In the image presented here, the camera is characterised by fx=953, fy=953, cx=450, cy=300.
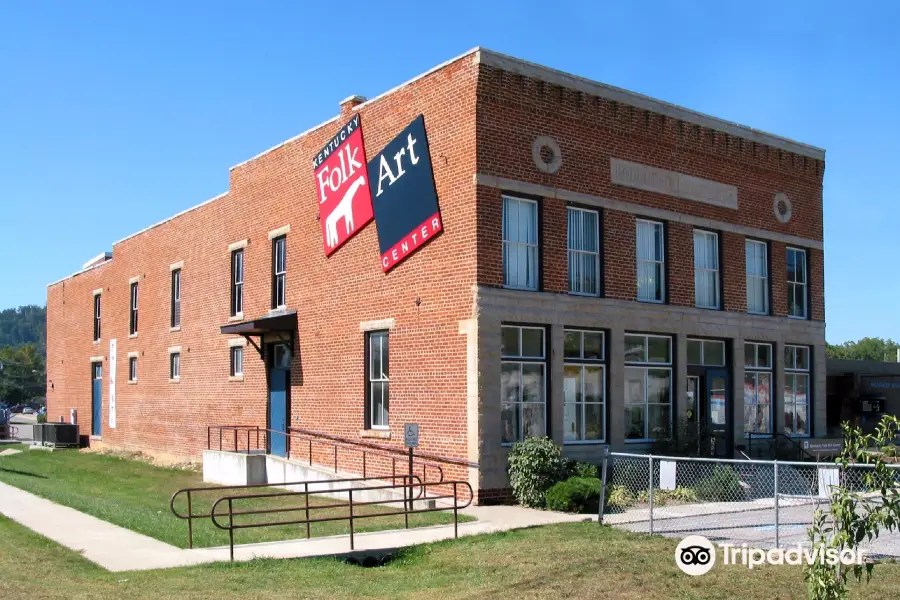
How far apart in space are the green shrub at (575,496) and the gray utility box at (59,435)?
1181 inches

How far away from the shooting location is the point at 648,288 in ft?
74.6

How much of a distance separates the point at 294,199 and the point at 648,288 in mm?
9820

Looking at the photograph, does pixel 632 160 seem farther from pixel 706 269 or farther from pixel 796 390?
pixel 796 390

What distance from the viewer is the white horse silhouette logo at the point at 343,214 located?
22.7 metres

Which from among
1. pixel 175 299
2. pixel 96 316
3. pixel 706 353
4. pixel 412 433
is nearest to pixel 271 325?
pixel 412 433

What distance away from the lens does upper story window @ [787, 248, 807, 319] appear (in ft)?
86.9

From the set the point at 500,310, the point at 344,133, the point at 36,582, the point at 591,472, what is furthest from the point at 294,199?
the point at 36,582

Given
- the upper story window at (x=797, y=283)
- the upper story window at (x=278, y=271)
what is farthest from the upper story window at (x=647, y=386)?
the upper story window at (x=278, y=271)

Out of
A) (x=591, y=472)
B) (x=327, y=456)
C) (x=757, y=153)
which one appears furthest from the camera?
(x=757, y=153)

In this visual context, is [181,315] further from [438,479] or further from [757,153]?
[757,153]

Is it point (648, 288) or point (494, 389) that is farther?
point (648, 288)

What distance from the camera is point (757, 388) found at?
2512cm

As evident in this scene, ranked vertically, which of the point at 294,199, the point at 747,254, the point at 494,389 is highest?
the point at 294,199

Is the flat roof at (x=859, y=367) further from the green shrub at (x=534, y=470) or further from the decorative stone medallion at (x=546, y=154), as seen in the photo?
the green shrub at (x=534, y=470)
